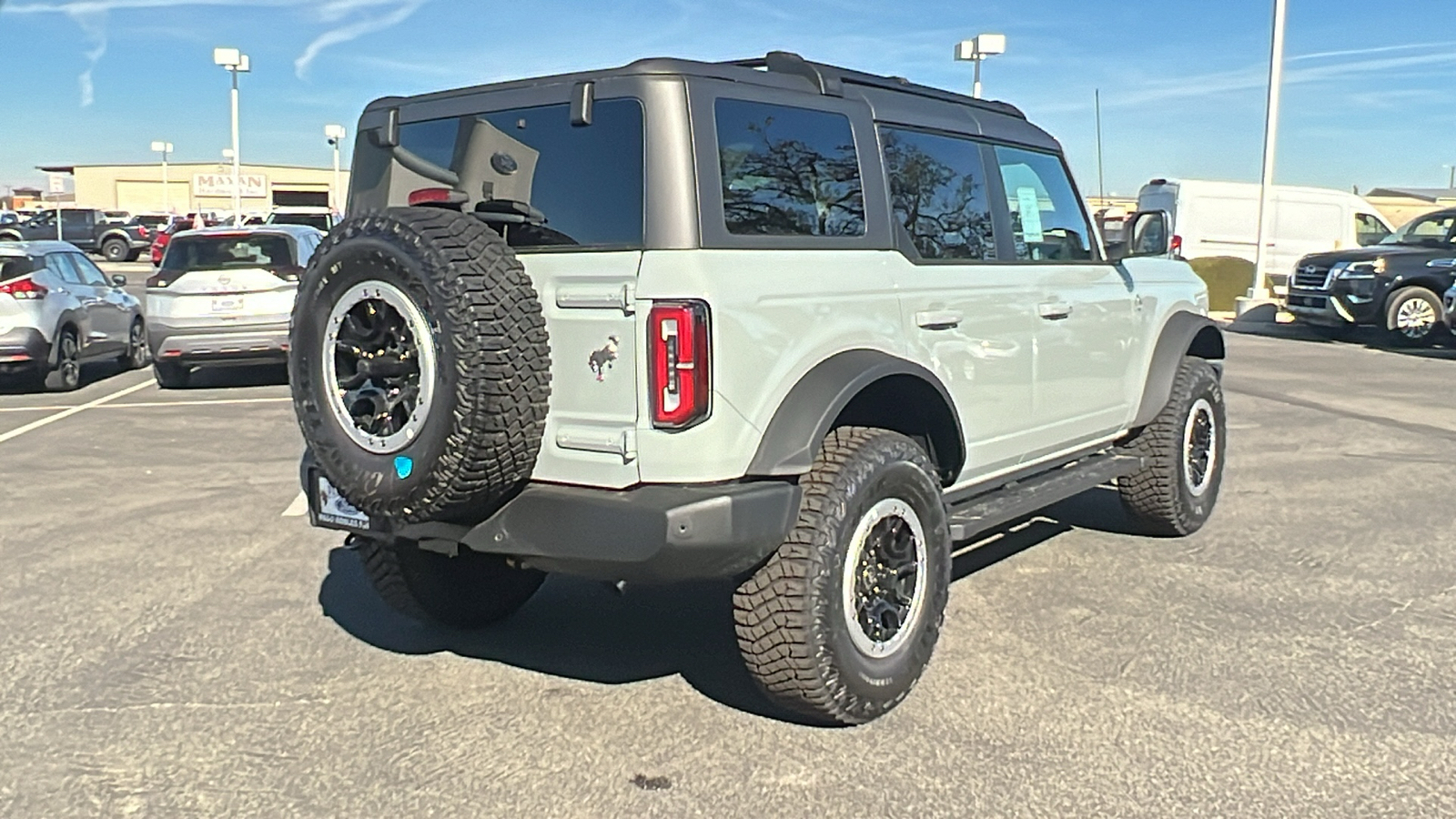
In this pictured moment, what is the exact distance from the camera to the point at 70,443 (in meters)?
9.31

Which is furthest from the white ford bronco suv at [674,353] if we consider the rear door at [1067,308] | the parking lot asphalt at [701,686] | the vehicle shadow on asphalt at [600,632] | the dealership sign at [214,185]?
the dealership sign at [214,185]

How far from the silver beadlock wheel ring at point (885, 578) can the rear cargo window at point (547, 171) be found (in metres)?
1.17

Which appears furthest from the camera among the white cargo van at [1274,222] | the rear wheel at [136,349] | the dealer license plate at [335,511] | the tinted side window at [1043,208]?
the white cargo van at [1274,222]

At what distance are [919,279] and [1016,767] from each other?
A: 1647 mm

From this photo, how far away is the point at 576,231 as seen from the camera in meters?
3.77

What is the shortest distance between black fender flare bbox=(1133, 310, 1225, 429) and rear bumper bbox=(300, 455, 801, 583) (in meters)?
2.96

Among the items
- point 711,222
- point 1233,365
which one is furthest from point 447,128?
point 1233,365

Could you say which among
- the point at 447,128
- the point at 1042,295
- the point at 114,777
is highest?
the point at 447,128

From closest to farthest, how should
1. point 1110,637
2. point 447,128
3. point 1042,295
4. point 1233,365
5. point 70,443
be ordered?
point 447,128 < point 1110,637 < point 1042,295 < point 70,443 < point 1233,365

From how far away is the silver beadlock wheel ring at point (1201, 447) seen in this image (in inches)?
253

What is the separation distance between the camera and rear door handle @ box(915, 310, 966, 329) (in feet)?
14.2

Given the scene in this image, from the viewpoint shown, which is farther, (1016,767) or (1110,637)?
(1110,637)

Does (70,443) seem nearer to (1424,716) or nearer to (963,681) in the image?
(963,681)

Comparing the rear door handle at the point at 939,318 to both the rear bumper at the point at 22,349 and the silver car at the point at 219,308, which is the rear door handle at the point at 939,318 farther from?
the rear bumper at the point at 22,349
